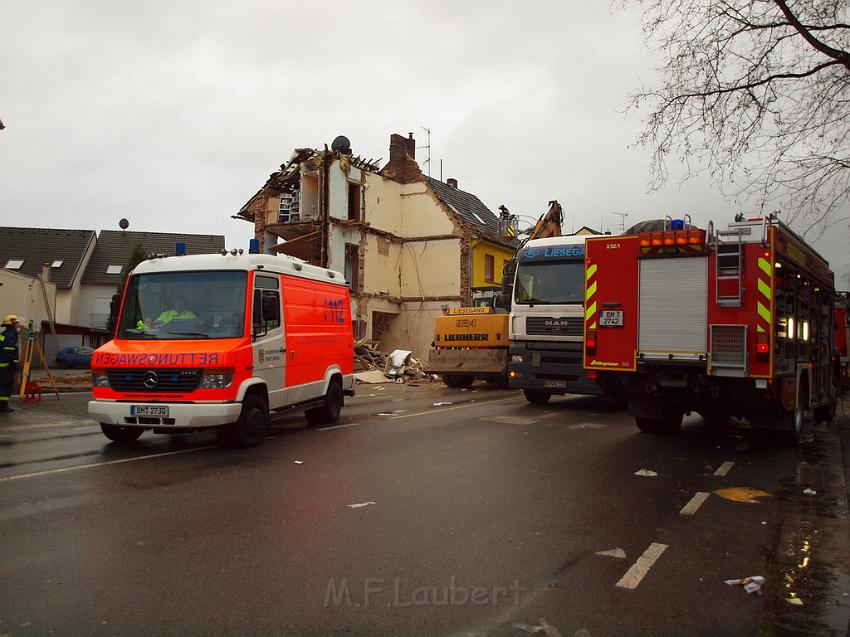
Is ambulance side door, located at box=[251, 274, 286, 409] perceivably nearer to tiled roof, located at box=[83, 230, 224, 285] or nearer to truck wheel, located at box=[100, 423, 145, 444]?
truck wheel, located at box=[100, 423, 145, 444]

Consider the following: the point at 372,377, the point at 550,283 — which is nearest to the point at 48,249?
the point at 372,377

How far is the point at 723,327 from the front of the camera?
9094 mm

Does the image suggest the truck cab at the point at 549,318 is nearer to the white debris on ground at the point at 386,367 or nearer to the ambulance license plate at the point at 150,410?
the ambulance license plate at the point at 150,410

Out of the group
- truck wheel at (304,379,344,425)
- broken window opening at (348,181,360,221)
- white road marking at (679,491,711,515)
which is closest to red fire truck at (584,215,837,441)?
white road marking at (679,491,711,515)

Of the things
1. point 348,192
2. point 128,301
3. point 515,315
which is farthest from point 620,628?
point 348,192

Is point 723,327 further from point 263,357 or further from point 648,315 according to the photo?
point 263,357

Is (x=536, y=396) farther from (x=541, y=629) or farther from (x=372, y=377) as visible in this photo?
(x=541, y=629)

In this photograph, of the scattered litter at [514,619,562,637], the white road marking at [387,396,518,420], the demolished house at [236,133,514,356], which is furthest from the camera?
the demolished house at [236,133,514,356]

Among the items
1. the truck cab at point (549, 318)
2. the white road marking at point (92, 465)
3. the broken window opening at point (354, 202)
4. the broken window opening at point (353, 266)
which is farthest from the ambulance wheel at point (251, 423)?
the broken window opening at point (354, 202)

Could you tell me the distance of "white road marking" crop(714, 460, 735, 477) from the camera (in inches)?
315

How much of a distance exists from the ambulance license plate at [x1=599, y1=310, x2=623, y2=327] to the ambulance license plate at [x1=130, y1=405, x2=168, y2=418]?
6138mm

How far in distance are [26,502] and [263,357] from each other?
12.1 ft

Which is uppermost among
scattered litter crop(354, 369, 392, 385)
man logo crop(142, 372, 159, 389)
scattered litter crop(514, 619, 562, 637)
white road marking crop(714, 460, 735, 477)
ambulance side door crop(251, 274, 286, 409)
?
ambulance side door crop(251, 274, 286, 409)

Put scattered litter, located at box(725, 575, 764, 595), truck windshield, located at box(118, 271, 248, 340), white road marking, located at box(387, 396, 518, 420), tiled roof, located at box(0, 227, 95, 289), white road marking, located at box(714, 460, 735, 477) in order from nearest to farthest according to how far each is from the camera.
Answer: scattered litter, located at box(725, 575, 764, 595) → white road marking, located at box(714, 460, 735, 477) → truck windshield, located at box(118, 271, 248, 340) → white road marking, located at box(387, 396, 518, 420) → tiled roof, located at box(0, 227, 95, 289)
